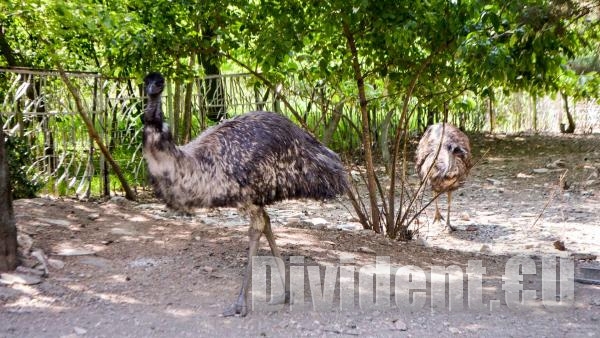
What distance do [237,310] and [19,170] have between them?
174 inches

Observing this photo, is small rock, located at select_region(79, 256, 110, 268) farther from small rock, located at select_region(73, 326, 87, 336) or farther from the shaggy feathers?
small rock, located at select_region(73, 326, 87, 336)

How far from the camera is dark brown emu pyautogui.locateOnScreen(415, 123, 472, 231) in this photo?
354 inches

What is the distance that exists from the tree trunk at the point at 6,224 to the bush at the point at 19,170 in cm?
290

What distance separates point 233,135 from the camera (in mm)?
5266

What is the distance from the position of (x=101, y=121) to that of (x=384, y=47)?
15.4 ft

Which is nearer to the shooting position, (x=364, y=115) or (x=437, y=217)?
(x=364, y=115)

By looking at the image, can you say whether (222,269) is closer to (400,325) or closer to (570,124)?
(400,325)

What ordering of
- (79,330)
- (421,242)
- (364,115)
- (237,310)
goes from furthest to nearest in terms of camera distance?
(421,242) < (364,115) < (237,310) < (79,330)

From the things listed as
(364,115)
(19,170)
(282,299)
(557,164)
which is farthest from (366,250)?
Result: (557,164)

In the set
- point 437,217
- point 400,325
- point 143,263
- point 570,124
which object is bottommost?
point 400,325

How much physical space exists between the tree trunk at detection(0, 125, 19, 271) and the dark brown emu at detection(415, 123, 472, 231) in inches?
189

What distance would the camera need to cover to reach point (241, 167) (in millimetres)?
5070

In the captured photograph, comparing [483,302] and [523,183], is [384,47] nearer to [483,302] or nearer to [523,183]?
[483,302]

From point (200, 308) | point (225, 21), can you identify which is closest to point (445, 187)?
point (225, 21)
